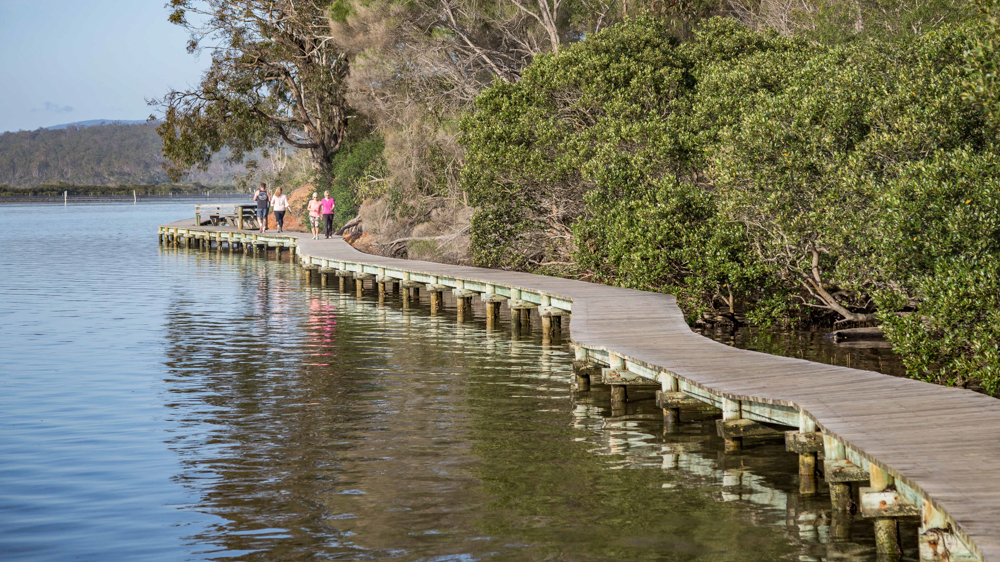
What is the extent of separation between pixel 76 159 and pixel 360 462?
601 feet

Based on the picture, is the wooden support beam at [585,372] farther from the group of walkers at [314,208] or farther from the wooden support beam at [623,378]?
the group of walkers at [314,208]

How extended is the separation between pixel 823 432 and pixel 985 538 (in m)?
2.37

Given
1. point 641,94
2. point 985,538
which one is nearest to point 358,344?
point 641,94

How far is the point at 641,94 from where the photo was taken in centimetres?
2025

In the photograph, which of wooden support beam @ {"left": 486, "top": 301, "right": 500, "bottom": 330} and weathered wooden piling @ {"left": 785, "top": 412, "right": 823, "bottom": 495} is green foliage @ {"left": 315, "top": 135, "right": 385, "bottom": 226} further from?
weathered wooden piling @ {"left": 785, "top": 412, "right": 823, "bottom": 495}

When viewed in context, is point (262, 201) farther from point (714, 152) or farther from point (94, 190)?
point (94, 190)

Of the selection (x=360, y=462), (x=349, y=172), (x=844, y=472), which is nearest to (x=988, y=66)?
(x=844, y=472)

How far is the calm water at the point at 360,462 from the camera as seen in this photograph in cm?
707

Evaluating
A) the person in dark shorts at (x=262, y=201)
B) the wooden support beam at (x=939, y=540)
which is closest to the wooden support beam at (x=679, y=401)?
the wooden support beam at (x=939, y=540)

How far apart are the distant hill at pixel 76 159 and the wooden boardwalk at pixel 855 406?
158 m

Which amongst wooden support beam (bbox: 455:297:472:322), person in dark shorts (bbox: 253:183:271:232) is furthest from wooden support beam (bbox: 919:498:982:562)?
person in dark shorts (bbox: 253:183:271:232)

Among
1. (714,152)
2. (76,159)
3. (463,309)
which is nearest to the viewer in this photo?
(714,152)

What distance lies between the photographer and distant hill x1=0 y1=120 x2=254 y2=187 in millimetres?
170375

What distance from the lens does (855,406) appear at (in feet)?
26.4
